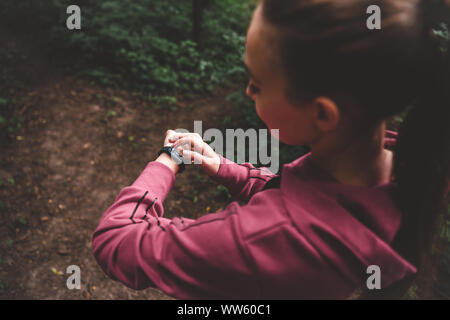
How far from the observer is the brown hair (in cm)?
74

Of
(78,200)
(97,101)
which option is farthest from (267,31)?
(97,101)

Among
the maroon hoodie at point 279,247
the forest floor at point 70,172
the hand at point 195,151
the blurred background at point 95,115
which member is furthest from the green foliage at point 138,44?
the maroon hoodie at point 279,247

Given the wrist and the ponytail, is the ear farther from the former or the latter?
the wrist

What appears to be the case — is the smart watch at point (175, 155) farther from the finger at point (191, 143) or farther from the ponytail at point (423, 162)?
the ponytail at point (423, 162)

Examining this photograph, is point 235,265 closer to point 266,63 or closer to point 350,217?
point 350,217

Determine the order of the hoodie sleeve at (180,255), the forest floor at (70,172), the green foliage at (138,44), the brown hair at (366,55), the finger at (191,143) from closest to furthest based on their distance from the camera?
the brown hair at (366,55) < the hoodie sleeve at (180,255) < the finger at (191,143) < the forest floor at (70,172) < the green foliage at (138,44)

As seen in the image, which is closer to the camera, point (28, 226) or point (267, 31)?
point (267, 31)

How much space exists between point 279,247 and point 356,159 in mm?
359

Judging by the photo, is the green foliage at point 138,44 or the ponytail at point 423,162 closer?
the ponytail at point 423,162

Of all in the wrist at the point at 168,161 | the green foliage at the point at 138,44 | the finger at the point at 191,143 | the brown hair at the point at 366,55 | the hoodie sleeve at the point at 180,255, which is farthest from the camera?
the green foliage at the point at 138,44

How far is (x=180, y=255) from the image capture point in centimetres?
91

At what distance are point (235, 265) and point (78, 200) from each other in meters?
3.50

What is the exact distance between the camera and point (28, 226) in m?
3.51

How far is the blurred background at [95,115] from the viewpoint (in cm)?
323
